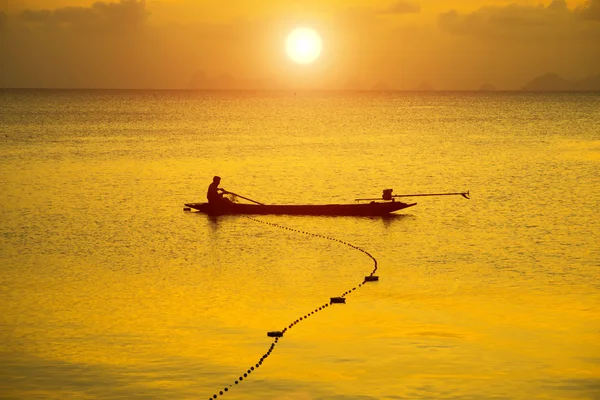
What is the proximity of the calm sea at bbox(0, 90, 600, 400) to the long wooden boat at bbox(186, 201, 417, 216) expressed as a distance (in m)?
0.48

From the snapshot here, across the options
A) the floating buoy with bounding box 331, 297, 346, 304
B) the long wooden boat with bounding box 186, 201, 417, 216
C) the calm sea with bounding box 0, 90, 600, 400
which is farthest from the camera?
the long wooden boat with bounding box 186, 201, 417, 216

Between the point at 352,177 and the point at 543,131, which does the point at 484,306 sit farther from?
the point at 543,131

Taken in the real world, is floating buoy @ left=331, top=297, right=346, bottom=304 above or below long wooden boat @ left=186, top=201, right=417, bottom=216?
below

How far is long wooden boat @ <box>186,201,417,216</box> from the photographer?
31.2 metres

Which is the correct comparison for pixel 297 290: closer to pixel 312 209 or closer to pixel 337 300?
pixel 337 300

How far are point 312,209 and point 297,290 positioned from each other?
1130 cm

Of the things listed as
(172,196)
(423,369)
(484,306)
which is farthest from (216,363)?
(172,196)

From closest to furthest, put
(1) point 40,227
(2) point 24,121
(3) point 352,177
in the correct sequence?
(1) point 40,227 < (3) point 352,177 < (2) point 24,121

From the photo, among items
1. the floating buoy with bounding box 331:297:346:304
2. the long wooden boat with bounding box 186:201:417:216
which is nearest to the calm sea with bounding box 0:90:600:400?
the floating buoy with bounding box 331:297:346:304

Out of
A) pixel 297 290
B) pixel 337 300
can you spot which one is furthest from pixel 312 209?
pixel 337 300

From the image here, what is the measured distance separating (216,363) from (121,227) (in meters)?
15.0

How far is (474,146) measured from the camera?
68.9 meters

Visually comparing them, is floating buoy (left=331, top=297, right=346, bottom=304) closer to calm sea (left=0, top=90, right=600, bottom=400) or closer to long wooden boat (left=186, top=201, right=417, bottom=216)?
calm sea (left=0, top=90, right=600, bottom=400)

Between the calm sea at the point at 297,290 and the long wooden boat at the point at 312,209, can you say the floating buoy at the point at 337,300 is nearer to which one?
the calm sea at the point at 297,290
